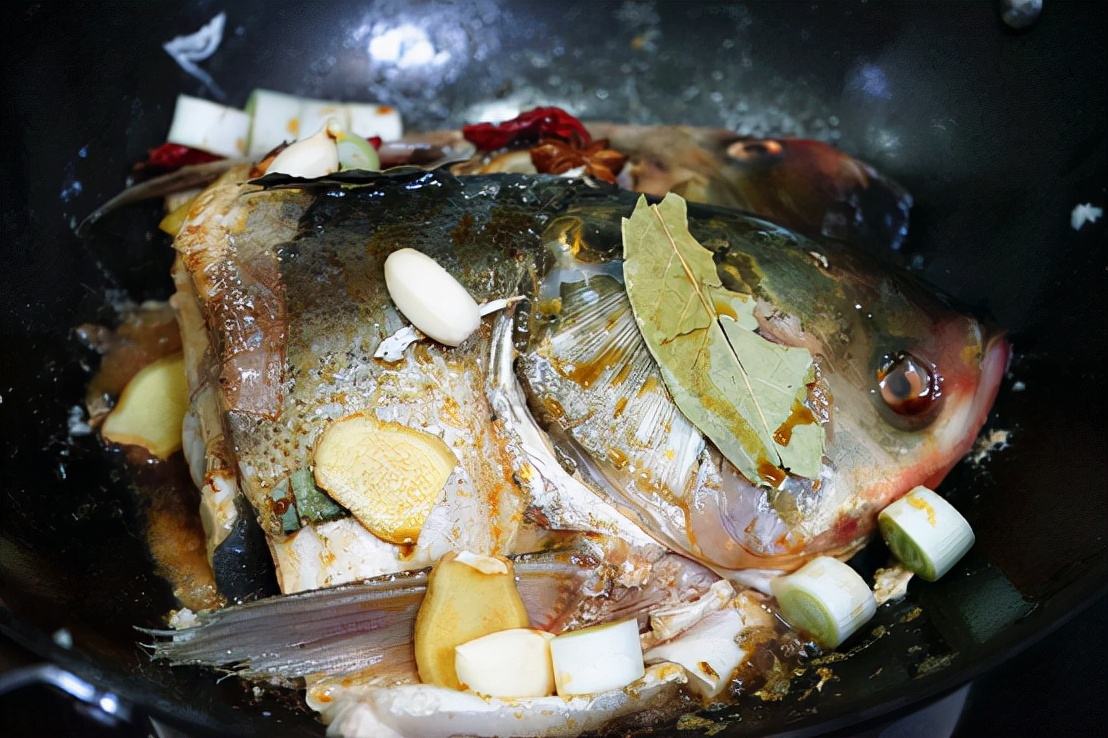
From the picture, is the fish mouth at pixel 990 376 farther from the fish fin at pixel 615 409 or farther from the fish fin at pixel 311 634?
the fish fin at pixel 311 634

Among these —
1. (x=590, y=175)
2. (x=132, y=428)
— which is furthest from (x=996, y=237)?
(x=132, y=428)

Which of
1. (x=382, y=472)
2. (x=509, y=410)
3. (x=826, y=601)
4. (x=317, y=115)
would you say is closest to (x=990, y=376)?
(x=826, y=601)

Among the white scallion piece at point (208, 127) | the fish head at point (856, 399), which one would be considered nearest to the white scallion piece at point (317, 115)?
the white scallion piece at point (208, 127)

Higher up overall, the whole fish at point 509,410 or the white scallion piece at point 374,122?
the white scallion piece at point 374,122

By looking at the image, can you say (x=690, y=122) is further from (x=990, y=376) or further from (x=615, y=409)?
(x=615, y=409)

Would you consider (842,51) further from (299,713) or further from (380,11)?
(299,713)

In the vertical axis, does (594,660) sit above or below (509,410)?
below
